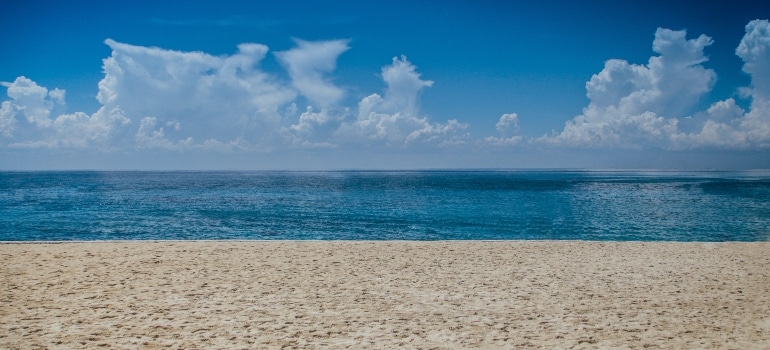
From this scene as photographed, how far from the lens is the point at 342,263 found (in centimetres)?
1420

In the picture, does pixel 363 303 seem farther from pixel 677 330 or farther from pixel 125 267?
pixel 125 267

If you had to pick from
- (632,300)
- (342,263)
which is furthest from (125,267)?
(632,300)

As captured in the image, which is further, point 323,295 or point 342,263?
point 342,263

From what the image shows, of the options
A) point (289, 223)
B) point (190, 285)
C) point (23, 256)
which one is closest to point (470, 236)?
point (289, 223)

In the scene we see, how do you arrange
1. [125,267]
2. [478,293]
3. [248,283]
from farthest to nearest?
[125,267] < [248,283] < [478,293]

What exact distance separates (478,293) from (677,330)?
3885 millimetres

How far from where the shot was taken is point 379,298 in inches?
404

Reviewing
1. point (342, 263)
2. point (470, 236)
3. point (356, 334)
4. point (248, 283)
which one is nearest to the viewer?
point (356, 334)

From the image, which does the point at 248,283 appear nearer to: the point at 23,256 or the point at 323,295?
the point at 323,295

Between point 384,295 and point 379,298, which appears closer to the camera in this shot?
point 379,298

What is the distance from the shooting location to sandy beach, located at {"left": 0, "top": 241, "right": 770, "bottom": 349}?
25.8 feet

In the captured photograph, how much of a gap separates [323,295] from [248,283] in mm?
2249

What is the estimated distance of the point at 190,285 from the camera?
37.0 ft

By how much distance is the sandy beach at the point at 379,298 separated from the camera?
787 centimetres
